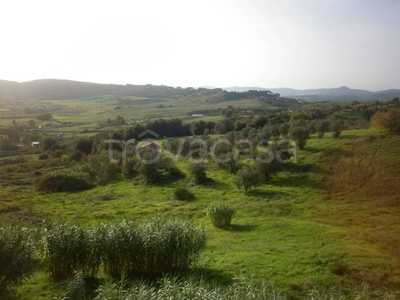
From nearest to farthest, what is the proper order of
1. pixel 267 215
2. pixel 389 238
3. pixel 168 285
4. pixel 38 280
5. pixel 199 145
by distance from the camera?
pixel 168 285 → pixel 38 280 → pixel 389 238 → pixel 267 215 → pixel 199 145

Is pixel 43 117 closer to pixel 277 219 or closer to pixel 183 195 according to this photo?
pixel 183 195

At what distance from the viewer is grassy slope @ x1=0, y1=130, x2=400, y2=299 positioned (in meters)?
16.7

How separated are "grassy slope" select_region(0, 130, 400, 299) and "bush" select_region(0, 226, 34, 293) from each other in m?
1.50

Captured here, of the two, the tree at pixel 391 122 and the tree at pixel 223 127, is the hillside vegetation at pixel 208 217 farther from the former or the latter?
the tree at pixel 223 127

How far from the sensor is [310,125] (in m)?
57.8

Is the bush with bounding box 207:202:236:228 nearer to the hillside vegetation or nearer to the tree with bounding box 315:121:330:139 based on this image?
the hillside vegetation

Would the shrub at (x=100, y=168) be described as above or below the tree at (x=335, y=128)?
below

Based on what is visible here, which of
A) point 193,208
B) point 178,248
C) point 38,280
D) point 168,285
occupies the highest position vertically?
point 168,285

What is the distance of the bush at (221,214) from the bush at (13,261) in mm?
14600

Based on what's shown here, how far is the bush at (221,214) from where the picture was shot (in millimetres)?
25109

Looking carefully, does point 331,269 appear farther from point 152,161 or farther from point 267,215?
point 152,161

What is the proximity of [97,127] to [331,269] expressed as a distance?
278ft

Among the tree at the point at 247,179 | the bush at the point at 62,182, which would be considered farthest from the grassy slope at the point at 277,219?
the bush at the point at 62,182

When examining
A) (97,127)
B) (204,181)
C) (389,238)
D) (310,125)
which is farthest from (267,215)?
(97,127)
